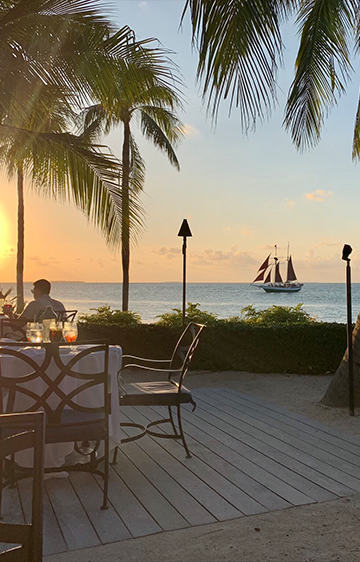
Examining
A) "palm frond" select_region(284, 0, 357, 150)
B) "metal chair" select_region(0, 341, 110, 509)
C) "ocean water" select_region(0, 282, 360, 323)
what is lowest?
"ocean water" select_region(0, 282, 360, 323)

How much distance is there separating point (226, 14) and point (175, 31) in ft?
1.04

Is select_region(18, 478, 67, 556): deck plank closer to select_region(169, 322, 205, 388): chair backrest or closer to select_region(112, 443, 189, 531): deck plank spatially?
select_region(112, 443, 189, 531): deck plank

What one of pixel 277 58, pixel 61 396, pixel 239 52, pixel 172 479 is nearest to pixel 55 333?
pixel 61 396

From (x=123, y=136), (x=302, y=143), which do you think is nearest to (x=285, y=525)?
(x=302, y=143)

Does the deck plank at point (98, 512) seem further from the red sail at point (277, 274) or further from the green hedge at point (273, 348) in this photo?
the red sail at point (277, 274)

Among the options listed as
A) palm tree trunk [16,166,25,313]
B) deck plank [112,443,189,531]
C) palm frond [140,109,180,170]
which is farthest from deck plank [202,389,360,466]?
palm frond [140,109,180,170]

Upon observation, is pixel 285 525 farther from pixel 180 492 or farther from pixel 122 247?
pixel 122 247

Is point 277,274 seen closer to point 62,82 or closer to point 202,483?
point 62,82

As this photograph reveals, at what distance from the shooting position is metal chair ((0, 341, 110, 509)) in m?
2.80

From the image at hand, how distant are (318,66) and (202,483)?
152 inches

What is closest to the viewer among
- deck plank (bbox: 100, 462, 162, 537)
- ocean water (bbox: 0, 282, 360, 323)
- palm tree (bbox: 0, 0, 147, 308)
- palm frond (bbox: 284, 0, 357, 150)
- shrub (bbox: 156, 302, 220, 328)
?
deck plank (bbox: 100, 462, 162, 537)

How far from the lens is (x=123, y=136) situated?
54.2 feet

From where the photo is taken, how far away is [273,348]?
730cm

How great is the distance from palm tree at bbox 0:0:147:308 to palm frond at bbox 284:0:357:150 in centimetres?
176
